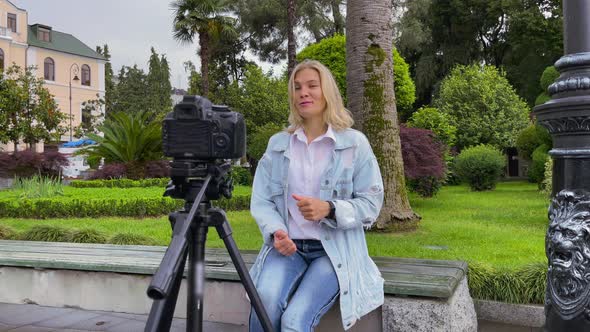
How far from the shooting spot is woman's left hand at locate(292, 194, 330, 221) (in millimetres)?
2402

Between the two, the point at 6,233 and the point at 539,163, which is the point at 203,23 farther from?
the point at 6,233

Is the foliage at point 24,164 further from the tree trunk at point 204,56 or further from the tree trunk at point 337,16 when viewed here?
the tree trunk at point 337,16

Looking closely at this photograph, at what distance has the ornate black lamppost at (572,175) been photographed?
7.41ft

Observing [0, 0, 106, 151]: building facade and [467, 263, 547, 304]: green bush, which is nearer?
[467, 263, 547, 304]: green bush

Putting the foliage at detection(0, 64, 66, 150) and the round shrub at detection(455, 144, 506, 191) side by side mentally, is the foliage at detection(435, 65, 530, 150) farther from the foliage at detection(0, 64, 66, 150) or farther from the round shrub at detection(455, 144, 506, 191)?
the foliage at detection(0, 64, 66, 150)

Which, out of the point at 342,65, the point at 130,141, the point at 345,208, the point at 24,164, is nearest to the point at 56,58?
the point at 24,164

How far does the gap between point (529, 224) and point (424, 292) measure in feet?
18.3

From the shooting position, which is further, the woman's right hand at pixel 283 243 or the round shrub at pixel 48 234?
the round shrub at pixel 48 234

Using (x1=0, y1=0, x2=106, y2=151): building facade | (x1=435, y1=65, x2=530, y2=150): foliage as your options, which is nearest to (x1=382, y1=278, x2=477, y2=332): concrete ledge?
(x1=435, y1=65, x2=530, y2=150): foliage

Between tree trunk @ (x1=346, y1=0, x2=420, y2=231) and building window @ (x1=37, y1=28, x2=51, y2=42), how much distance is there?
44.0 metres

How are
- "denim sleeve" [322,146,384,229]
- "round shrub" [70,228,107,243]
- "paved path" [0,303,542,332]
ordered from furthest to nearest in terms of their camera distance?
"round shrub" [70,228,107,243] < "paved path" [0,303,542,332] < "denim sleeve" [322,146,384,229]

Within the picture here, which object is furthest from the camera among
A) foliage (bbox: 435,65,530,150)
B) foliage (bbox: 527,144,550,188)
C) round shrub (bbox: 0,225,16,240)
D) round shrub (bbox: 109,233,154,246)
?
foliage (bbox: 435,65,530,150)

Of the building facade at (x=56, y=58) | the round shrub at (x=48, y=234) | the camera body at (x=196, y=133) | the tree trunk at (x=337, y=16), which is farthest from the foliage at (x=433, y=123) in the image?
the building facade at (x=56, y=58)

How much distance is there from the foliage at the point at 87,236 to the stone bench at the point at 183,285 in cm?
148
